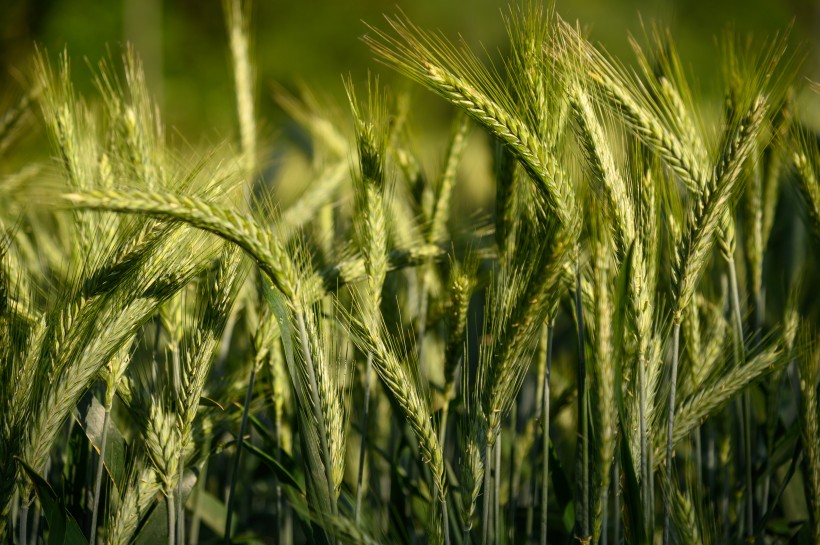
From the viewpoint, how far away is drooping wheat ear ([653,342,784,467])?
964mm

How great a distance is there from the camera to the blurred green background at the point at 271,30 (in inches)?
316

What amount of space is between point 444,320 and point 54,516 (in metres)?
0.56

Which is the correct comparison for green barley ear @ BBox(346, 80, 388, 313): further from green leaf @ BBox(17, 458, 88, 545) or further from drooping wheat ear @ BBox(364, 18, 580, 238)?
green leaf @ BBox(17, 458, 88, 545)

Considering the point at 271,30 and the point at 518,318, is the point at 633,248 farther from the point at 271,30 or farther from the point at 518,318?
the point at 271,30

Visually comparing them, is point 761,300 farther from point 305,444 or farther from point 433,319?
point 305,444

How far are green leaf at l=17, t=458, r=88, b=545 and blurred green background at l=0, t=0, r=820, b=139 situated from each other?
7245 millimetres

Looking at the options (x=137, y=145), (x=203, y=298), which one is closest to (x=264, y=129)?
(x=137, y=145)

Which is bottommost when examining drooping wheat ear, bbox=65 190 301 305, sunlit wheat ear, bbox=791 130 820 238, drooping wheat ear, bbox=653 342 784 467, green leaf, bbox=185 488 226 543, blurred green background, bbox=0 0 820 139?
green leaf, bbox=185 488 226 543

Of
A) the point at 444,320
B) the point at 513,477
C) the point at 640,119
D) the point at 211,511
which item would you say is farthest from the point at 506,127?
the point at 211,511

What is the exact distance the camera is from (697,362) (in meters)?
1.06

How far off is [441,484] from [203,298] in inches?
15.4

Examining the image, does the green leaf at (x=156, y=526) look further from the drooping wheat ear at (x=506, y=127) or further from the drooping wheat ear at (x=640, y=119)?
the drooping wheat ear at (x=640, y=119)

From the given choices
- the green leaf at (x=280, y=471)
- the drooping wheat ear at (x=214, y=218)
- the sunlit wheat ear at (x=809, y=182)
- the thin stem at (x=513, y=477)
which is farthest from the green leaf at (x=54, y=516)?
the sunlit wheat ear at (x=809, y=182)

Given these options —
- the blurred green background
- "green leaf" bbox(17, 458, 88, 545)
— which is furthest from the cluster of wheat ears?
the blurred green background
